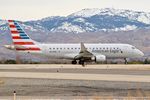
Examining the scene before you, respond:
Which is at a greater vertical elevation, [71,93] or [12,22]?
[12,22]

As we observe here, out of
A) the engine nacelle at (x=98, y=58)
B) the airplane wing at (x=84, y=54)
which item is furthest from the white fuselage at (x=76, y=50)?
the engine nacelle at (x=98, y=58)

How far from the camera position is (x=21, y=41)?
88.1m

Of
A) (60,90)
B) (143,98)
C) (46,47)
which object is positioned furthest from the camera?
(46,47)

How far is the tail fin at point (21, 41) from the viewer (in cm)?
8656

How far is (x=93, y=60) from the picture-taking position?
266ft

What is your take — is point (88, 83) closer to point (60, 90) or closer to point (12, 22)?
point (60, 90)

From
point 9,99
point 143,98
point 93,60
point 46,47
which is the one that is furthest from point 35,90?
point 46,47

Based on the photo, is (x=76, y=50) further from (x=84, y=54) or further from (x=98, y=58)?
(x=98, y=58)

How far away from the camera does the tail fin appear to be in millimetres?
86562

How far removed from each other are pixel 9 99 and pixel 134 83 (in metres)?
13.9

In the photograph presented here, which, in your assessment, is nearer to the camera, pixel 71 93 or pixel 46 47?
pixel 71 93

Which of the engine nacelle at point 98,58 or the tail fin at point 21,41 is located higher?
the tail fin at point 21,41

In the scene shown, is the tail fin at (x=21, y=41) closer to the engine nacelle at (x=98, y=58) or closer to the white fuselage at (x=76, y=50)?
the white fuselage at (x=76, y=50)

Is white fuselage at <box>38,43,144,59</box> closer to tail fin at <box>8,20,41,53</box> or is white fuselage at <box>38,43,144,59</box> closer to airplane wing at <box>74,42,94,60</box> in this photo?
tail fin at <box>8,20,41,53</box>
